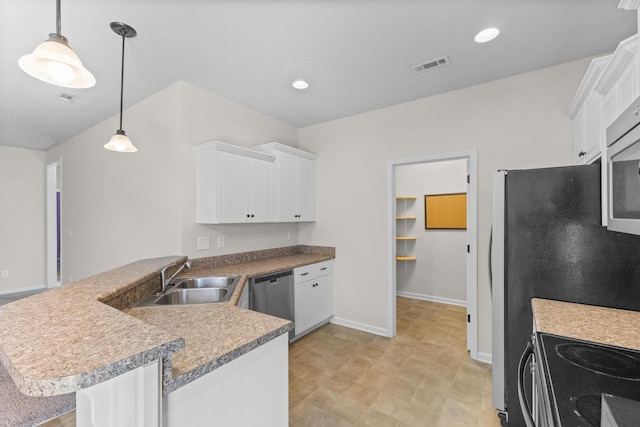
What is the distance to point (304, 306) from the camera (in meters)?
3.33

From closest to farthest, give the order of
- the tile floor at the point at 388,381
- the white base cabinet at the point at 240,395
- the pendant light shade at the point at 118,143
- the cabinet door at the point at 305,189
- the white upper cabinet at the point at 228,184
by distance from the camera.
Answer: the white base cabinet at the point at 240,395
the tile floor at the point at 388,381
the pendant light shade at the point at 118,143
the white upper cabinet at the point at 228,184
the cabinet door at the point at 305,189

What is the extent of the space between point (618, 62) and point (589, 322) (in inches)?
52.5

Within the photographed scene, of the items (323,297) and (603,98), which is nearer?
(603,98)

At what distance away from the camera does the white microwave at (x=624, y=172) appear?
3.45 ft

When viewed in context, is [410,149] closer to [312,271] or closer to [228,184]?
[312,271]

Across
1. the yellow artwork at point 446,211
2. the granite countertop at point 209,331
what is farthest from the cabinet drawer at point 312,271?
the yellow artwork at point 446,211

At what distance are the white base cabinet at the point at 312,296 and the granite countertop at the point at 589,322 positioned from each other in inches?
86.5

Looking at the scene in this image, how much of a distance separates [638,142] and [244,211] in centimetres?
284

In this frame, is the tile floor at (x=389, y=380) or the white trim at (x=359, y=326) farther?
the white trim at (x=359, y=326)

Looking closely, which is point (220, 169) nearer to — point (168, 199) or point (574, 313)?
point (168, 199)

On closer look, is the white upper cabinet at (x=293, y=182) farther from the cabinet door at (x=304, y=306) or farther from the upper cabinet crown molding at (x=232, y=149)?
the cabinet door at (x=304, y=306)

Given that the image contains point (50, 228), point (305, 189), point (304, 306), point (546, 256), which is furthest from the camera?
point (50, 228)

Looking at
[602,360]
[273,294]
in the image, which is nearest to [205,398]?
[602,360]

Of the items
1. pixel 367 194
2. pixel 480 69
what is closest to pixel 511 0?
pixel 480 69
